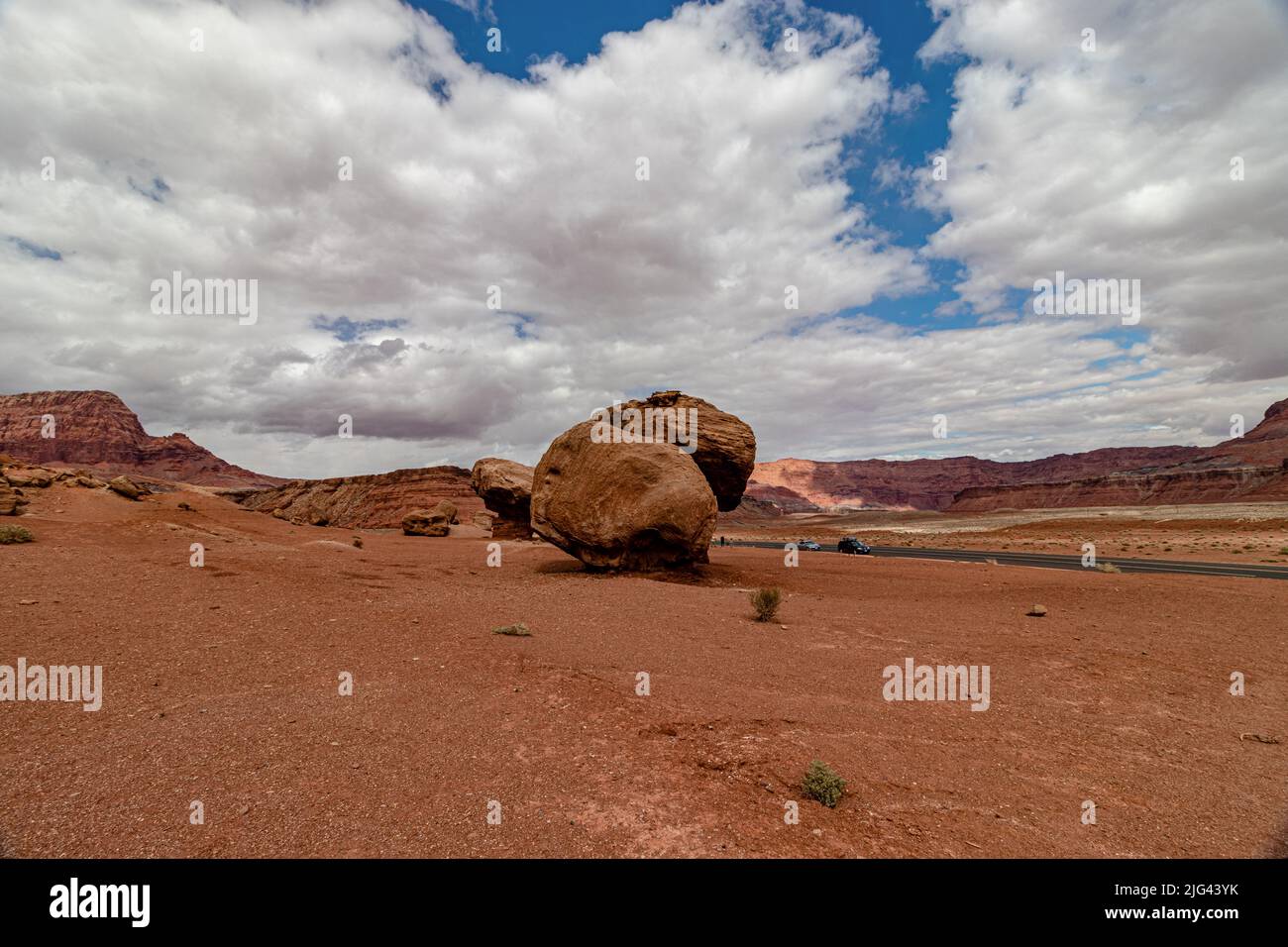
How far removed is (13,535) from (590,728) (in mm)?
16641

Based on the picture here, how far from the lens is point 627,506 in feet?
59.1

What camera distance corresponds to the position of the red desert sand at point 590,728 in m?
4.24

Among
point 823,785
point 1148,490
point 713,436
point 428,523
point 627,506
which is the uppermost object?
point 713,436

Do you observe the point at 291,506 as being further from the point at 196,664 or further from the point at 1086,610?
the point at 1086,610

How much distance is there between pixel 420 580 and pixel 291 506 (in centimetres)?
7874

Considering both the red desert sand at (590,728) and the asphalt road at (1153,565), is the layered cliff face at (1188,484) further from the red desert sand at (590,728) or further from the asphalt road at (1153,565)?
the red desert sand at (590,728)

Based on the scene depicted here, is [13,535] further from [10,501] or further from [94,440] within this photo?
[94,440]

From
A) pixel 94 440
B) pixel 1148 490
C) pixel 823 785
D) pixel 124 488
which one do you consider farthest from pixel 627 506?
pixel 94 440

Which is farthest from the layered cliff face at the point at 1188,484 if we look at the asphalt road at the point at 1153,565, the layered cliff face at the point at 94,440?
the layered cliff face at the point at 94,440

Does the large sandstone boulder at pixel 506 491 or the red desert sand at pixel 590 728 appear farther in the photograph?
the large sandstone boulder at pixel 506 491

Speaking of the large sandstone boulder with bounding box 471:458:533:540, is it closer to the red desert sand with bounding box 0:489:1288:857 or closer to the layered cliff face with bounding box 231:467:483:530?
the red desert sand with bounding box 0:489:1288:857

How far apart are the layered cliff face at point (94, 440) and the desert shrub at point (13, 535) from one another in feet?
631

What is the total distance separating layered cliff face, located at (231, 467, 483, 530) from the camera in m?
74.9
